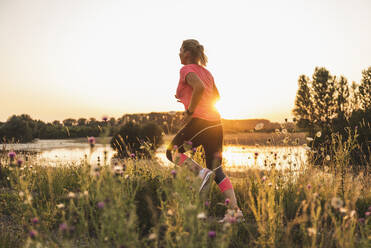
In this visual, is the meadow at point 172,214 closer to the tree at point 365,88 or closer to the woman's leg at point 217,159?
the woman's leg at point 217,159

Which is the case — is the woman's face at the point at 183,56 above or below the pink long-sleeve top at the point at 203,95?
above

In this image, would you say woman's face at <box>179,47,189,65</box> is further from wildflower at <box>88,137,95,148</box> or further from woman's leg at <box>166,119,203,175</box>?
wildflower at <box>88,137,95,148</box>

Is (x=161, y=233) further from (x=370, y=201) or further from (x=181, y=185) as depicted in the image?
(x=370, y=201)

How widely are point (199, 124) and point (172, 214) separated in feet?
3.95

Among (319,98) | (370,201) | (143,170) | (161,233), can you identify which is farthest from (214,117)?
(319,98)

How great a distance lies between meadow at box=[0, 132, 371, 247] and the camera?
6.34 feet

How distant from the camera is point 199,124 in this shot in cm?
329

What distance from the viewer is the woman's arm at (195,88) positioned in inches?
124

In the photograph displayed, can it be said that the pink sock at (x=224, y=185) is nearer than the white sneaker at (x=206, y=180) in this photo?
No

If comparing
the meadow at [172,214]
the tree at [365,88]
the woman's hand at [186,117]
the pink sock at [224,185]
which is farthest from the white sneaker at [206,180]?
the tree at [365,88]

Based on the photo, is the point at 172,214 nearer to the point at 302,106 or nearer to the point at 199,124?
the point at 199,124

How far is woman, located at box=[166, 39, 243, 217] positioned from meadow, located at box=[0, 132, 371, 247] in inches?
13.2

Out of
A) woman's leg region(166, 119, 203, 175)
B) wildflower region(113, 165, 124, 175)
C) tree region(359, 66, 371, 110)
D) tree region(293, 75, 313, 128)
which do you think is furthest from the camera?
tree region(293, 75, 313, 128)

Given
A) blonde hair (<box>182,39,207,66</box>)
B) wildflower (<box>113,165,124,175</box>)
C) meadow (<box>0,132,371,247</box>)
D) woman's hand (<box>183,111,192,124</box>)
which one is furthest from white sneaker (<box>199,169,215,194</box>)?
blonde hair (<box>182,39,207,66</box>)
